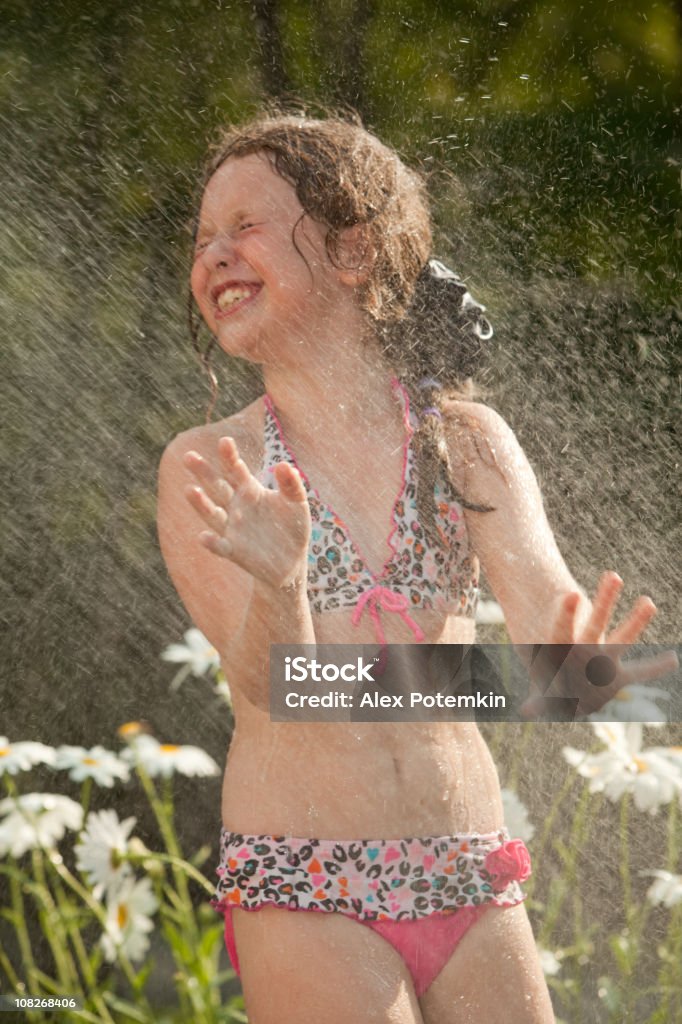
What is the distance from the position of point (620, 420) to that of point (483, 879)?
1.30ft

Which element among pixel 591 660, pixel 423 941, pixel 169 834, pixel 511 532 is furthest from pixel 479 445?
pixel 169 834

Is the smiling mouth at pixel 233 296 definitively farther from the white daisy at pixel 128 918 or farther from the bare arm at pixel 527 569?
the white daisy at pixel 128 918

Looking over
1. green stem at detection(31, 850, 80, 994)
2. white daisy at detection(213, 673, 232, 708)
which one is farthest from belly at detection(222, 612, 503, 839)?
green stem at detection(31, 850, 80, 994)

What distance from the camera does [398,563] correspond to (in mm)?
588

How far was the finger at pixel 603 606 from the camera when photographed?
46cm

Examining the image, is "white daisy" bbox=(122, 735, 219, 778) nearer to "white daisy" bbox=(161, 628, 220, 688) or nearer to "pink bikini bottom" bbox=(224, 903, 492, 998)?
"white daisy" bbox=(161, 628, 220, 688)

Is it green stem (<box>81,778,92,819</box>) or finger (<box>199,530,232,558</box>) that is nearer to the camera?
finger (<box>199,530,232,558</box>)

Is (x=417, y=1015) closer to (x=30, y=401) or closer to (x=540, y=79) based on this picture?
(x=30, y=401)

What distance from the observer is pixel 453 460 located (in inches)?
24.1

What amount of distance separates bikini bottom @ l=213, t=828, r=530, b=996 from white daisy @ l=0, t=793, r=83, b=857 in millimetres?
270

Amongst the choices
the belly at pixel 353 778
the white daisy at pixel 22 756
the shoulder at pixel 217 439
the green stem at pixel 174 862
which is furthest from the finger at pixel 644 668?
the white daisy at pixel 22 756

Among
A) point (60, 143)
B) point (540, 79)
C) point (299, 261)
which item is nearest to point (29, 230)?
point (60, 143)

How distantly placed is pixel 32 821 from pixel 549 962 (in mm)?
389

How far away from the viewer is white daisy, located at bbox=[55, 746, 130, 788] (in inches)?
31.9
